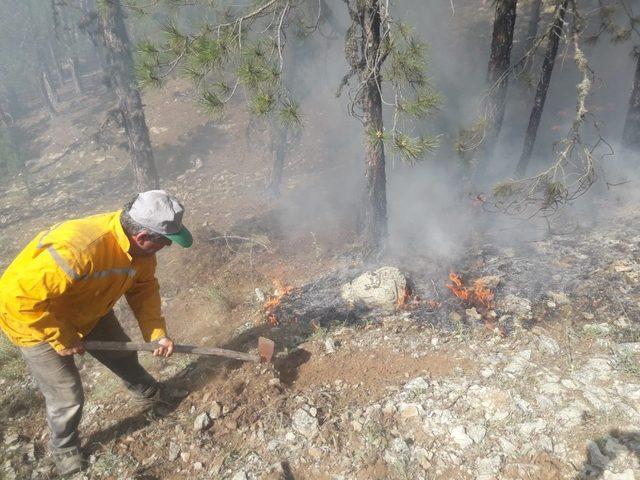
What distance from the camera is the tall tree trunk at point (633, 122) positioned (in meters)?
7.42

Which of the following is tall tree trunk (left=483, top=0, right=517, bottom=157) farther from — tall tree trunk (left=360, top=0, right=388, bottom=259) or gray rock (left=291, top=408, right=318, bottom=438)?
gray rock (left=291, top=408, right=318, bottom=438)

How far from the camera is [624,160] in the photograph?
8000 mm

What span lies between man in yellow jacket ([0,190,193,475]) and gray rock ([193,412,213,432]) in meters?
0.65

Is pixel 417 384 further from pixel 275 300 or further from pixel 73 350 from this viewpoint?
pixel 73 350

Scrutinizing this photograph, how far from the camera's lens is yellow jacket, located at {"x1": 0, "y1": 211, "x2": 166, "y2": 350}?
249 centimetres

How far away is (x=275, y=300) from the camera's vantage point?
16.3ft

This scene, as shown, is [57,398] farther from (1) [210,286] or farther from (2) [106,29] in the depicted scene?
(2) [106,29]

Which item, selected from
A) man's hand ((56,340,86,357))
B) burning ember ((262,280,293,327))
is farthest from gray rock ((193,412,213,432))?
burning ember ((262,280,293,327))

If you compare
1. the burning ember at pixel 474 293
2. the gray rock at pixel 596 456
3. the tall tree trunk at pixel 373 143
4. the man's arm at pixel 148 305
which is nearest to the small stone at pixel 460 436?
the gray rock at pixel 596 456

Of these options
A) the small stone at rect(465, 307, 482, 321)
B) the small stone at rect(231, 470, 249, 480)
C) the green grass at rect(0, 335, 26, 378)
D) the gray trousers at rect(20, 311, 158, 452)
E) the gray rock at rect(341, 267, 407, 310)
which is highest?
the gray trousers at rect(20, 311, 158, 452)

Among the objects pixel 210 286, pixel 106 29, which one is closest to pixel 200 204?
pixel 106 29

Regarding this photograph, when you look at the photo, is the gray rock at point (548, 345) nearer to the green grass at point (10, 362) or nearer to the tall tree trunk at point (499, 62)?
the tall tree trunk at point (499, 62)

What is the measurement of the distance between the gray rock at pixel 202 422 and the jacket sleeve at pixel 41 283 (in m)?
1.45

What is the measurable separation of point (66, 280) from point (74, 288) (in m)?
0.16
